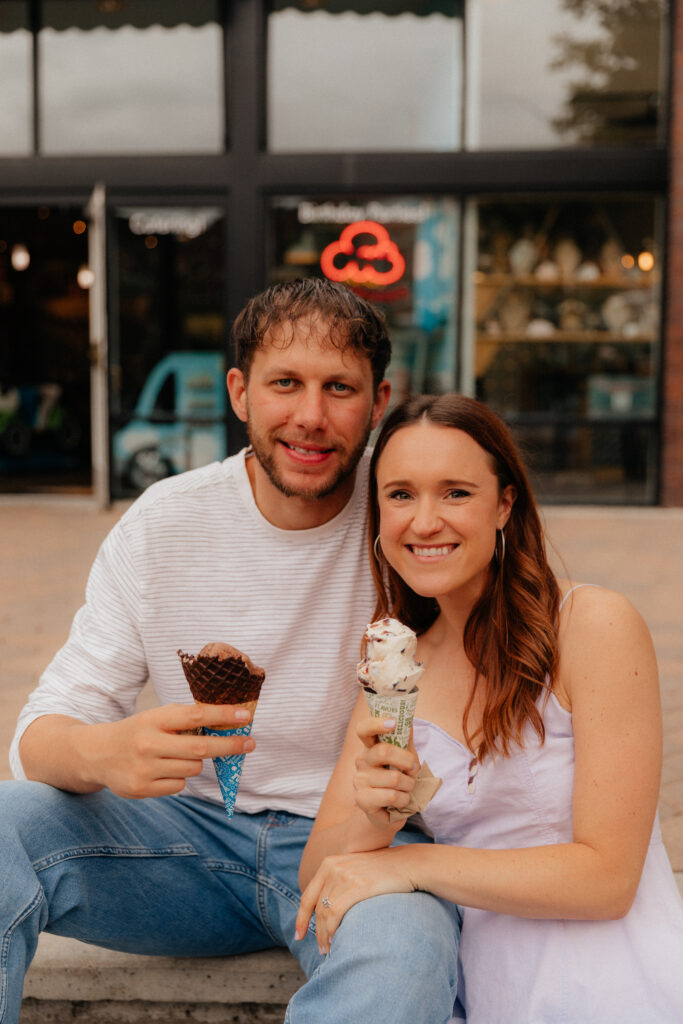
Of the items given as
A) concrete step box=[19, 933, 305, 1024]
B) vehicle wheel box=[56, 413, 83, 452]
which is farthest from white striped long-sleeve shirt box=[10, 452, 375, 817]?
vehicle wheel box=[56, 413, 83, 452]

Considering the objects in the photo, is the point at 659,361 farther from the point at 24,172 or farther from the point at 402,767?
the point at 402,767

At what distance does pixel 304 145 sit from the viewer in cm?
1088

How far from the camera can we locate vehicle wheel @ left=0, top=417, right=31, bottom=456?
1666 cm

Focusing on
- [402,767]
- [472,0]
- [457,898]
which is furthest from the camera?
[472,0]

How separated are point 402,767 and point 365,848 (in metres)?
0.33

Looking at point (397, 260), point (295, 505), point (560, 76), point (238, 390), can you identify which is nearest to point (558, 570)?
point (397, 260)

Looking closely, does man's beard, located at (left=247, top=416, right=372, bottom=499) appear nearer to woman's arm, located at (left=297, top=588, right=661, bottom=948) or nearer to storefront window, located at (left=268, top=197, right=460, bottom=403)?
woman's arm, located at (left=297, top=588, right=661, bottom=948)

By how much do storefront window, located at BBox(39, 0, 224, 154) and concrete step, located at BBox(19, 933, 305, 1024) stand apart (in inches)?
372

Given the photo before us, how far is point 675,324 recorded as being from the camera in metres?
10.7

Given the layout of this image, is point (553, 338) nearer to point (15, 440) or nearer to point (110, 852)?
point (15, 440)

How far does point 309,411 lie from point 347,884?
104 cm

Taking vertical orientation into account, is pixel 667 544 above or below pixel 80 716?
below

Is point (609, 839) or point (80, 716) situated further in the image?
point (80, 716)

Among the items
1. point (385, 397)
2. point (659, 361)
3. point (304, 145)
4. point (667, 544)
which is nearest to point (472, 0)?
point (304, 145)
